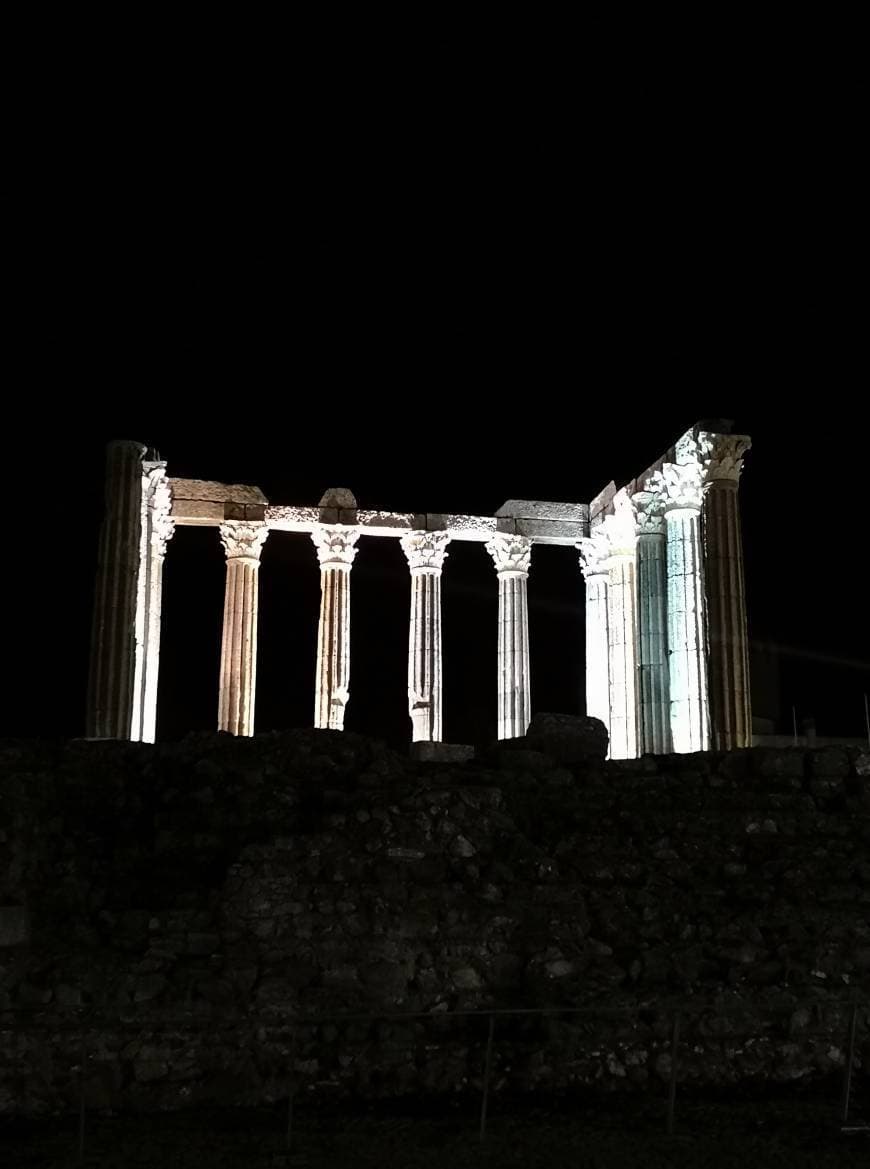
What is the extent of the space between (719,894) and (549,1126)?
4.64 meters

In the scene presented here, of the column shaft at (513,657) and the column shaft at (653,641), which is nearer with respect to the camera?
the column shaft at (653,641)

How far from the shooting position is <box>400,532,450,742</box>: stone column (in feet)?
111

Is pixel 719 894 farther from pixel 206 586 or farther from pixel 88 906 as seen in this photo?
pixel 206 586

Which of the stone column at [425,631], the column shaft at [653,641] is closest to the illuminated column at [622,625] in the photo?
the column shaft at [653,641]

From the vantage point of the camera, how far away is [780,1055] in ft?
36.3

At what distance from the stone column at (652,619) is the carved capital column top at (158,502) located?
12071 millimetres

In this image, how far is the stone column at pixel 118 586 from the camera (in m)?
25.8

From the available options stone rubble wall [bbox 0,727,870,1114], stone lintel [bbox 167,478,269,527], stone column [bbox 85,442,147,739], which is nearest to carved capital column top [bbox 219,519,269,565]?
stone lintel [bbox 167,478,269,527]

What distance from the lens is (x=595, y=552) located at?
34969mm

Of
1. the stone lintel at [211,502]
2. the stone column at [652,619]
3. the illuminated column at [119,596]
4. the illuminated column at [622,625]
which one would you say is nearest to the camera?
the illuminated column at [119,596]

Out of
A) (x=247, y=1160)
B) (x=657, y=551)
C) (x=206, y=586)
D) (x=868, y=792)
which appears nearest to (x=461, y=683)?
(x=206, y=586)

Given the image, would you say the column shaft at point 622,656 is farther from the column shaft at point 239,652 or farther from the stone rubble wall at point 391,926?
the stone rubble wall at point 391,926

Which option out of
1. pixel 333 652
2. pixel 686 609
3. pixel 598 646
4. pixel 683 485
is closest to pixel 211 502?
pixel 333 652

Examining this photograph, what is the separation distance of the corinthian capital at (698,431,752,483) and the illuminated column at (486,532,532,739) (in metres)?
9.10
